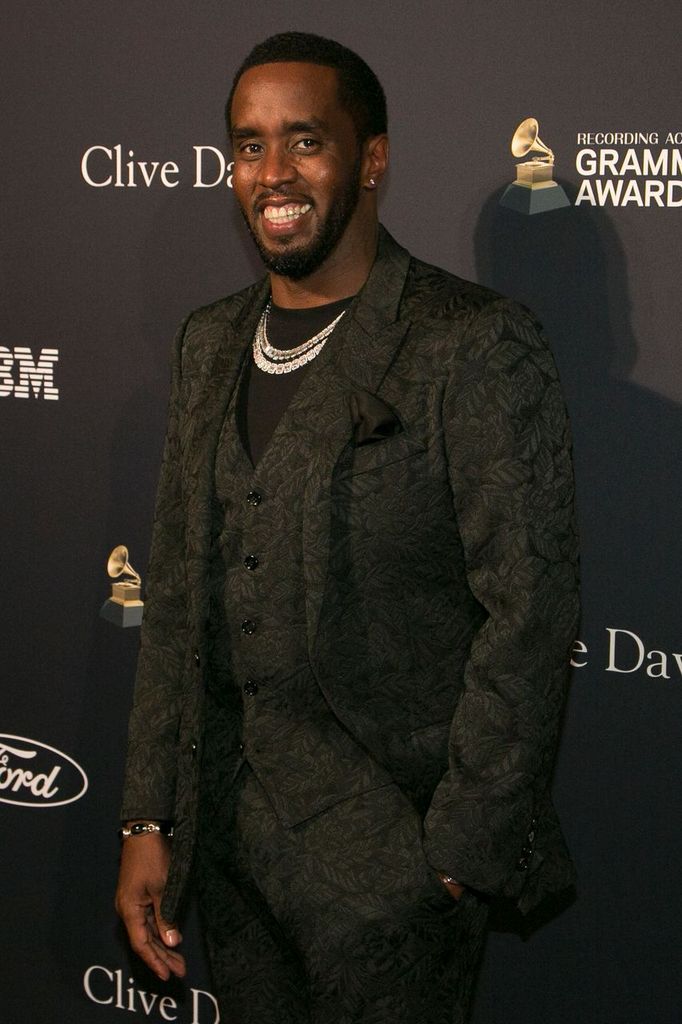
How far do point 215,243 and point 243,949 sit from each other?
1357 mm

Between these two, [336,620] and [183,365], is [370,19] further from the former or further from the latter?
[336,620]

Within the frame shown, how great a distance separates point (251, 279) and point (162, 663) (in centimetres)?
88

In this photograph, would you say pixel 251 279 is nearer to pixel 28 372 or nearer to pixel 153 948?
pixel 28 372

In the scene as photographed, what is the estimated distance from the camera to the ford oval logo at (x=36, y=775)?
2.98 m

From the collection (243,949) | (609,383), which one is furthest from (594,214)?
(243,949)

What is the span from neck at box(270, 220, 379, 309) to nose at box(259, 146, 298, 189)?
0.12 metres

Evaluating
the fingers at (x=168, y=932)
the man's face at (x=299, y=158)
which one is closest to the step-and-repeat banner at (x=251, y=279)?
the man's face at (x=299, y=158)

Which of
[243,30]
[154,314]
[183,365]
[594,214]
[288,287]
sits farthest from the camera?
[154,314]

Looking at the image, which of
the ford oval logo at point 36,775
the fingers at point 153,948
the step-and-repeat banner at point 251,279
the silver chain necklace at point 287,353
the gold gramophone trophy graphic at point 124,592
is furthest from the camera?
the ford oval logo at point 36,775

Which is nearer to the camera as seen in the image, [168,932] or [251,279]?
[168,932]

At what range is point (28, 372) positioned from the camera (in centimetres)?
286

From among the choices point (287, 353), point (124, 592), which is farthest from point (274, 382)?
point (124, 592)

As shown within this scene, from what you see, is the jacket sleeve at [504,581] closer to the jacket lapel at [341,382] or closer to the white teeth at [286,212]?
the jacket lapel at [341,382]

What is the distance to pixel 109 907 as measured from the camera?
3000 millimetres
